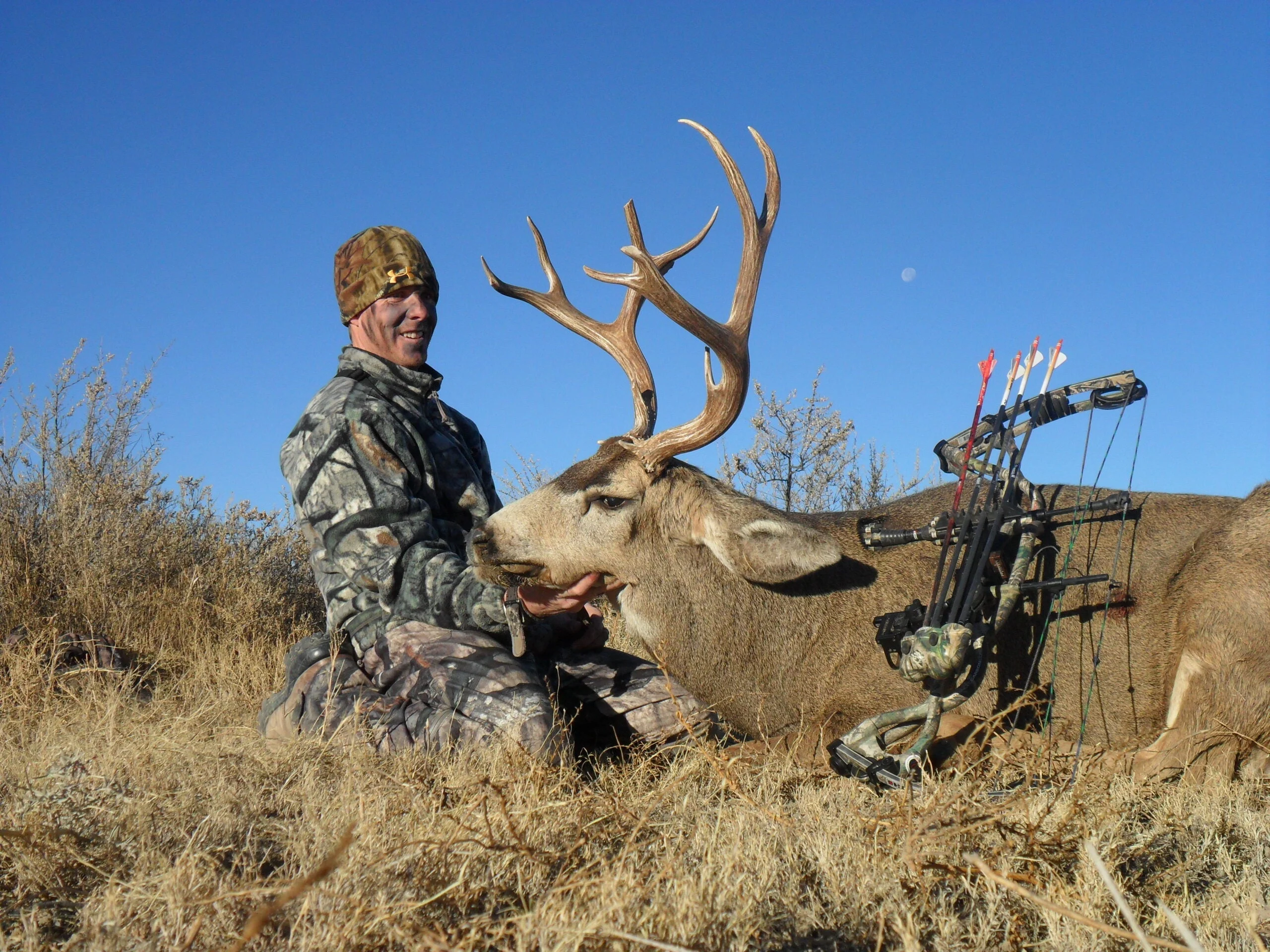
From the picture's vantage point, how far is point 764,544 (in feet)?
14.1

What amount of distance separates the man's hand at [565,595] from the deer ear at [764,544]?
48cm

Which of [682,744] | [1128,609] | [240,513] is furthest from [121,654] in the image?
[1128,609]

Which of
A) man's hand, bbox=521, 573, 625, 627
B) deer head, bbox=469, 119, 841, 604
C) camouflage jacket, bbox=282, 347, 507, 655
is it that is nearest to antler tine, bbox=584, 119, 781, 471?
deer head, bbox=469, 119, 841, 604

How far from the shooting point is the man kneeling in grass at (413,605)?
409 cm

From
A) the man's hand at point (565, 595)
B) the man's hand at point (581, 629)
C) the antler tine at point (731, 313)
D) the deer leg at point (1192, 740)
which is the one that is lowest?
the deer leg at point (1192, 740)

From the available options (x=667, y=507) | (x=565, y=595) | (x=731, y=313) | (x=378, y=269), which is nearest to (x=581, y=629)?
(x=565, y=595)

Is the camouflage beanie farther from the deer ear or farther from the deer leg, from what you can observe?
the deer leg

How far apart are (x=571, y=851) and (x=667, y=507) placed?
212 cm

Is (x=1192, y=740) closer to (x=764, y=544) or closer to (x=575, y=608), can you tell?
(x=764, y=544)

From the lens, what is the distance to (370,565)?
4406 millimetres

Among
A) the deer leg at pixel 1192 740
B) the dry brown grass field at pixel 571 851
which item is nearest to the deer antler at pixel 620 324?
the dry brown grass field at pixel 571 851

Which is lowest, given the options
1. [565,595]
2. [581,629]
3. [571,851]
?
[571,851]

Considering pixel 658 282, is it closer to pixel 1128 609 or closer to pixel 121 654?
pixel 1128 609

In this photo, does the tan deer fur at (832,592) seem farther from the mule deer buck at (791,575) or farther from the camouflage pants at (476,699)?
the camouflage pants at (476,699)
